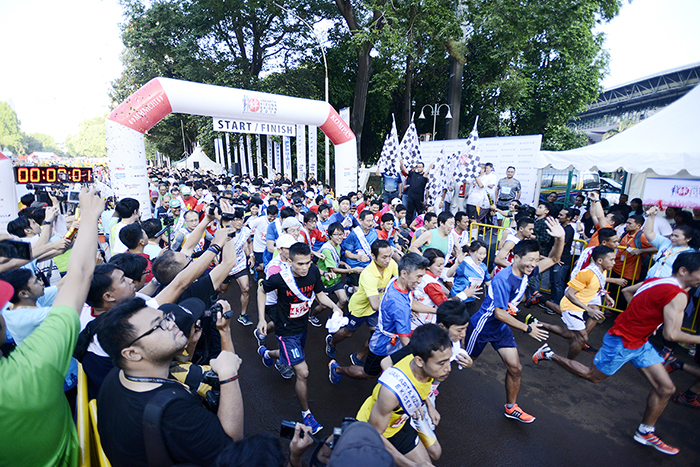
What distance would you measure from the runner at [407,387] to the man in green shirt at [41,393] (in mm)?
1614

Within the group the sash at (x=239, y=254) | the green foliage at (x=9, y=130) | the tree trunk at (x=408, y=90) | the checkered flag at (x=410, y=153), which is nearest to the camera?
the sash at (x=239, y=254)

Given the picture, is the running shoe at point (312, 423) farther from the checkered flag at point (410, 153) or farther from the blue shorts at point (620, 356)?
the checkered flag at point (410, 153)

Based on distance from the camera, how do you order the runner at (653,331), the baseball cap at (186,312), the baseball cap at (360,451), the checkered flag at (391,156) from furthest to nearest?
the checkered flag at (391,156), the runner at (653,331), the baseball cap at (186,312), the baseball cap at (360,451)

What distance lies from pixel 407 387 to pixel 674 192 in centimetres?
588

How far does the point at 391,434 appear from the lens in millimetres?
2406

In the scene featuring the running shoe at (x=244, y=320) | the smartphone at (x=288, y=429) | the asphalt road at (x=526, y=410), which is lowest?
the asphalt road at (x=526, y=410)

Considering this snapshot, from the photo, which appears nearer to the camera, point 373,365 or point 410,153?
point 373,365

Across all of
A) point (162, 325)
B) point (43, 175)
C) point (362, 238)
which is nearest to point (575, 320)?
point (362, 238)

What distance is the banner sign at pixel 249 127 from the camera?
10406 millimetres

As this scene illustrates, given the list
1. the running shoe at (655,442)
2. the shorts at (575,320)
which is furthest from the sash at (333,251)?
the running shoe at (655,442)

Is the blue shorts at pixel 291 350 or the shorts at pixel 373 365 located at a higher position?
the blue shorts at pixel 291 350

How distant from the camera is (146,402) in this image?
62.7 inches

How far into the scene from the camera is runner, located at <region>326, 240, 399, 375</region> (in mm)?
4133

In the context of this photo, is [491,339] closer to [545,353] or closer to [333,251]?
[545,353]
